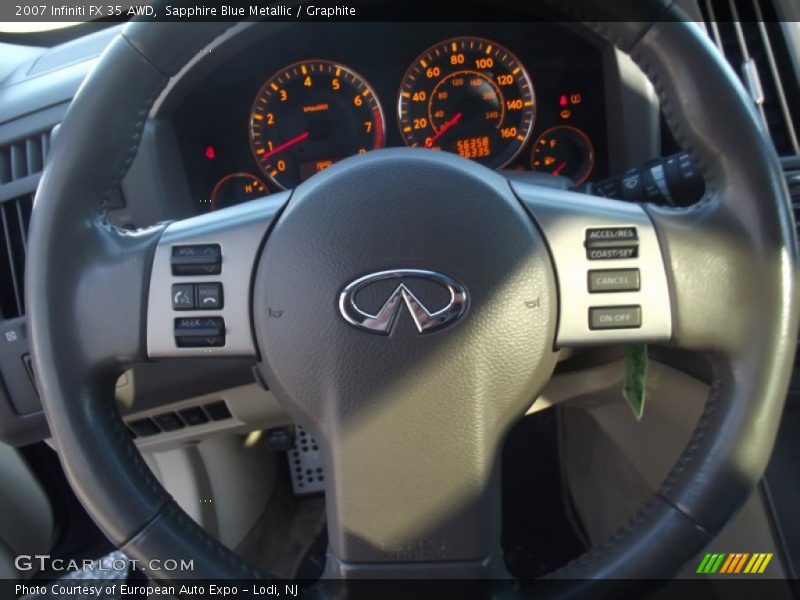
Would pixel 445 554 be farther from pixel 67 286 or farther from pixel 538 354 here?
pixel 67 286

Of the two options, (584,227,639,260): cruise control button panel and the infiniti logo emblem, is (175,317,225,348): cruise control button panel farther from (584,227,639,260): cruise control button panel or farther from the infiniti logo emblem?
(584,227,639,260): cruise control button panel

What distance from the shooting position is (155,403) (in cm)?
143

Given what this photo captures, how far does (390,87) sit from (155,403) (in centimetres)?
75

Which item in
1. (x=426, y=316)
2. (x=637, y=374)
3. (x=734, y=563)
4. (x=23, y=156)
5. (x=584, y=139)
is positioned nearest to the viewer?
(x=426, y=316)

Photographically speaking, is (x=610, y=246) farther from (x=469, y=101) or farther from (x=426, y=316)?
(x=469, y=101)

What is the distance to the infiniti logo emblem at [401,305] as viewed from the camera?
907 millimetres

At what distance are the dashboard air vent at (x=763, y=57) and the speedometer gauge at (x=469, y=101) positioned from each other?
0.36 m

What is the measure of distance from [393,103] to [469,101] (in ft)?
0.49

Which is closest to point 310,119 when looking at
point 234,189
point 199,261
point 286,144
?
point 286,144

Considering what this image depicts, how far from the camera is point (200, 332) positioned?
37.3 inches

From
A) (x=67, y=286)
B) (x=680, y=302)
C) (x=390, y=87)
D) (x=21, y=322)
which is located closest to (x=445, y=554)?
(x=680, y=302)

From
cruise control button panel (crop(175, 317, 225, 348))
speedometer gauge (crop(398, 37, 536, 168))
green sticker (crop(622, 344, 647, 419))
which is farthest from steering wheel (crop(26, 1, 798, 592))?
speedometer gauge (crop(398, 37, 536, 168))

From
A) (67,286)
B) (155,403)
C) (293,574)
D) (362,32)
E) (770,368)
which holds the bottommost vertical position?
(293,574)

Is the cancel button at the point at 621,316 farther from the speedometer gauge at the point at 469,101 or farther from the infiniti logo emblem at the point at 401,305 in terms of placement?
the speedometer gauge at the point at 469,101
